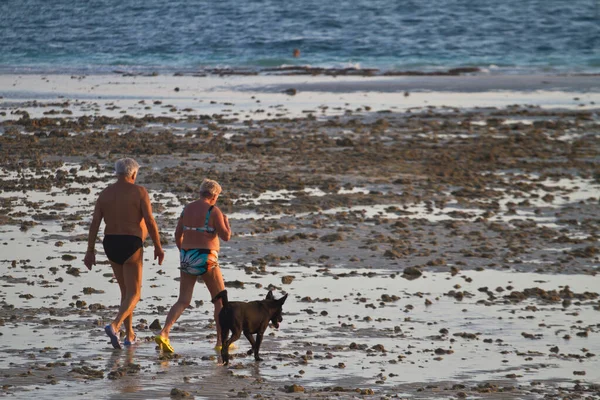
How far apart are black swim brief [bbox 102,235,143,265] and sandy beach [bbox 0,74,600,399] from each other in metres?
0.68

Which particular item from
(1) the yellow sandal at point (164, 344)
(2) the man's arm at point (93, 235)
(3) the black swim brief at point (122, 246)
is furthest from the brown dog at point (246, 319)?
(2) the man's arm at point (93, 235)

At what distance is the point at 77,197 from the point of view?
15.7 meters

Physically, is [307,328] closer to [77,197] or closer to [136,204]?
[136,204]

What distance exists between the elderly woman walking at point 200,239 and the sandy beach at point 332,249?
41 cm

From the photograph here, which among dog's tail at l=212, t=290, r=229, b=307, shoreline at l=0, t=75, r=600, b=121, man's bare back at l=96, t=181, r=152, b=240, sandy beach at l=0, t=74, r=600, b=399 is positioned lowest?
shoreline at l=0, t=75, r=600, b=121

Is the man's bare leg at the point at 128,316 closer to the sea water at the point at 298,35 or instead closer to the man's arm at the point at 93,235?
the man's arm at the point at 93,235

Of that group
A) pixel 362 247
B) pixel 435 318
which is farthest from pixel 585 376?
pixel 362 247

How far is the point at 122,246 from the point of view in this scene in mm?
9070

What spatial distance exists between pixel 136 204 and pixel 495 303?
3581 mm

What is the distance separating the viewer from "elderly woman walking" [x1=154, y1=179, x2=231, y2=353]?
29.3ft

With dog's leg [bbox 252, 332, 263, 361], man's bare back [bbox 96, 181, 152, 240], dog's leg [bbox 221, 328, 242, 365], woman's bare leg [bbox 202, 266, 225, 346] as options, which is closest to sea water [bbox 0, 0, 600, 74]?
man's bare back [bbox 96, 181, 152, 240]

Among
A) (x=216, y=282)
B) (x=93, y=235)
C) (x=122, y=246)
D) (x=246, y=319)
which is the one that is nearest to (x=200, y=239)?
(x=216, y=282)

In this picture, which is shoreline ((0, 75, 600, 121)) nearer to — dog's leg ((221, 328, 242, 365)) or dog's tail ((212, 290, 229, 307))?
dog's tail ((212, 290, 229, 307))

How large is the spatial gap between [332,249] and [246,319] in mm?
4461
